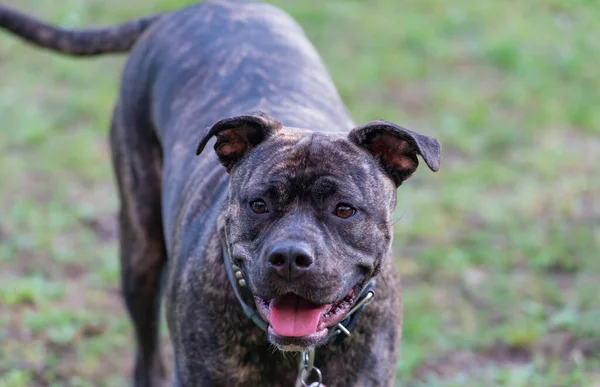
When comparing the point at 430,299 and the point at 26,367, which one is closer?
the point at 26,367

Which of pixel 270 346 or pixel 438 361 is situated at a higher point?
pixel 270 346

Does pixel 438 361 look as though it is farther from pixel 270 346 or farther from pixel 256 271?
pixel 256 271

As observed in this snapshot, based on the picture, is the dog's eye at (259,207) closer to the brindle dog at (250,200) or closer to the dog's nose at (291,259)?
the brindle dog at (250,200)

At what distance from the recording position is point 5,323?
5988 mm

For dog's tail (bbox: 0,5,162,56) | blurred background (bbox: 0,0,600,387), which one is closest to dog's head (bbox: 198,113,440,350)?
blurred background (bbox: 0,0,600,387)

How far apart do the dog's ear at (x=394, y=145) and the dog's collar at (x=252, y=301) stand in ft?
1.50

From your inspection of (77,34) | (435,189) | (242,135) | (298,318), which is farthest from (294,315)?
(435,189)

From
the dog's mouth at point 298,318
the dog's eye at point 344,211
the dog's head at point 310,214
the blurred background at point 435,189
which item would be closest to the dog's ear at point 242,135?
the dog's head at point 310,214

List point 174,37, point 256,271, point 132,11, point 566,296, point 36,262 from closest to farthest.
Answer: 1. point 256,271
2. point 174,37
3. point 566,296
4. point 36,262
5. point 132,11

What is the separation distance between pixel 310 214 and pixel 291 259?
0.25m

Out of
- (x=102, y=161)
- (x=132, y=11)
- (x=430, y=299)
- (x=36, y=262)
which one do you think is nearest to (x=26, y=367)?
(x=36, y=262)

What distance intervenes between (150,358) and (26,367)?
2.23 ft

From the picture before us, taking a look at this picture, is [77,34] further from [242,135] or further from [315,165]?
[315,165]

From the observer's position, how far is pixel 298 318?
3.64 metres
